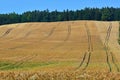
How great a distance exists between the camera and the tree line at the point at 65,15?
16462cm

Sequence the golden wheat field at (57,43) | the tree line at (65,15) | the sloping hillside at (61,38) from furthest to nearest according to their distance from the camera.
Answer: the tree line at (65,15)
the sloping hillside at (61,38)
the golden wheat field at (57,43)

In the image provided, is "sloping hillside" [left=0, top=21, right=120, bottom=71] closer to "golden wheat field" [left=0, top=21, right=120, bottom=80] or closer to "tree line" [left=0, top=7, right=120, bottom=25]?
"golden wheat field" [left=0, top=21, right=120, bottom=80]

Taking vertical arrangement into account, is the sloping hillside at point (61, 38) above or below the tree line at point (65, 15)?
below

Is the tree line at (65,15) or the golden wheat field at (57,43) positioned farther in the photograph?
the tree line at (65,15)

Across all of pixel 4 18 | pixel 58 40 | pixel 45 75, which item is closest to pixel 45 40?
pixel 58 40

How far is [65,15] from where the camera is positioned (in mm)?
172250

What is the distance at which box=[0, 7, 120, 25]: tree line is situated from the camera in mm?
164625

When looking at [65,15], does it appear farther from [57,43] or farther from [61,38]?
[57,43]

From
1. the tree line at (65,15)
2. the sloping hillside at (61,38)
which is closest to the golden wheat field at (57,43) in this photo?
the sloping hillside at (61,38)

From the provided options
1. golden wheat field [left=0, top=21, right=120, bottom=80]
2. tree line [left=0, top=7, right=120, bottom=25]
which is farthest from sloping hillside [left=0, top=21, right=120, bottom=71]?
tree line [left=0, top=7, right=120, bottom=25]

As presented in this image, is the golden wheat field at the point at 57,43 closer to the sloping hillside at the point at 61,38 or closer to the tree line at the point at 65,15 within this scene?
the sloping hillside at the point at 61,38

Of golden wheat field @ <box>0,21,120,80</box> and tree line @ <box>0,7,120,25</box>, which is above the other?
tree line @ <box>0,7,120,25</box>

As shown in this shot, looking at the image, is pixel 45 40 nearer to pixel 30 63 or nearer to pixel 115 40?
pixel 115 40

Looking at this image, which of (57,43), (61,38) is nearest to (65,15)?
(61,38)
